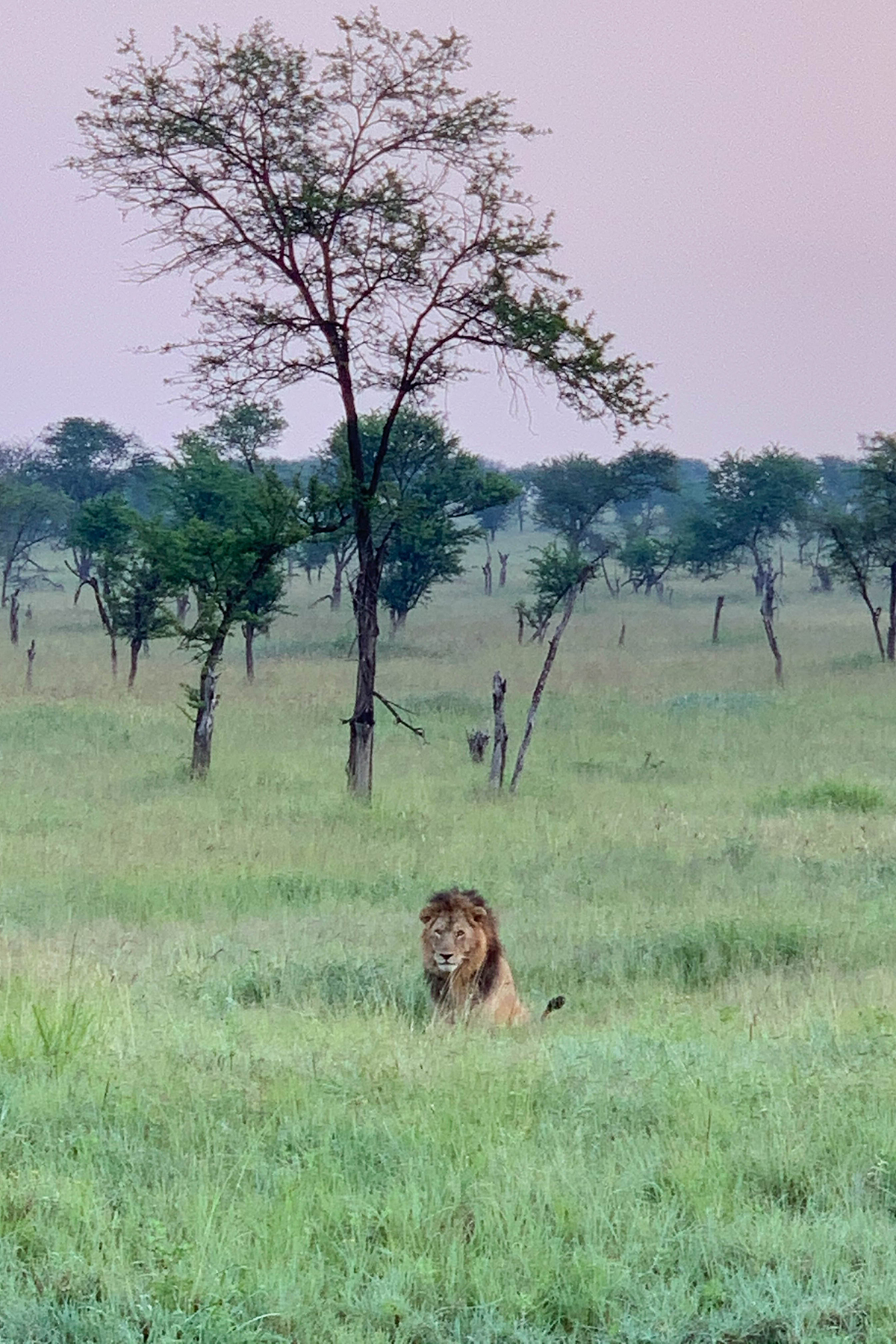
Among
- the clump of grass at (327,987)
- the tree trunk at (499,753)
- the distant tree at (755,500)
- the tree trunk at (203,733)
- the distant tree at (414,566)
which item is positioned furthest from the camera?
the distant tree at (755,500)

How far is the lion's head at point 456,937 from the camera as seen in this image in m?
7.96

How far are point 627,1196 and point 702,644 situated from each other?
51800 mm

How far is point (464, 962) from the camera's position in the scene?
8.02 metres

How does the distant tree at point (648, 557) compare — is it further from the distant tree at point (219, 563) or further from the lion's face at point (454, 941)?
the lion's face at point (454, 941)

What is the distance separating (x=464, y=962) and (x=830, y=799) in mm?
13269

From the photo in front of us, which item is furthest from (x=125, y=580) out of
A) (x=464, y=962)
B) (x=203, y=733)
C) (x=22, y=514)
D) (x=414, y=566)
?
(x=464, y=962)

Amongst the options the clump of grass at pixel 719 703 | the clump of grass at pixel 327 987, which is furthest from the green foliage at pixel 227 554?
the clump of grass at pixel 719 703

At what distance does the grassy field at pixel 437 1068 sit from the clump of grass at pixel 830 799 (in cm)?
9

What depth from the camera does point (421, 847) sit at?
16.2 m

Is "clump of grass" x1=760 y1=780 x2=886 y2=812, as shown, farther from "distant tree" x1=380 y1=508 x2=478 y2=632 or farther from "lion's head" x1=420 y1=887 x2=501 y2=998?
"distant tree" x1=380 y1=508 x2=478 y2=632

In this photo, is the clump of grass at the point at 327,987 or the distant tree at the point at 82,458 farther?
the distant tree at the point at 82,458

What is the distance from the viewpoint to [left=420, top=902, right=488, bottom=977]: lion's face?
794 centimetres

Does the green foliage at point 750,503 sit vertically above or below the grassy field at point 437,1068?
above

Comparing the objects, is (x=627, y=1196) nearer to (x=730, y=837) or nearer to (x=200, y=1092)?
(x=200, y=1092)
